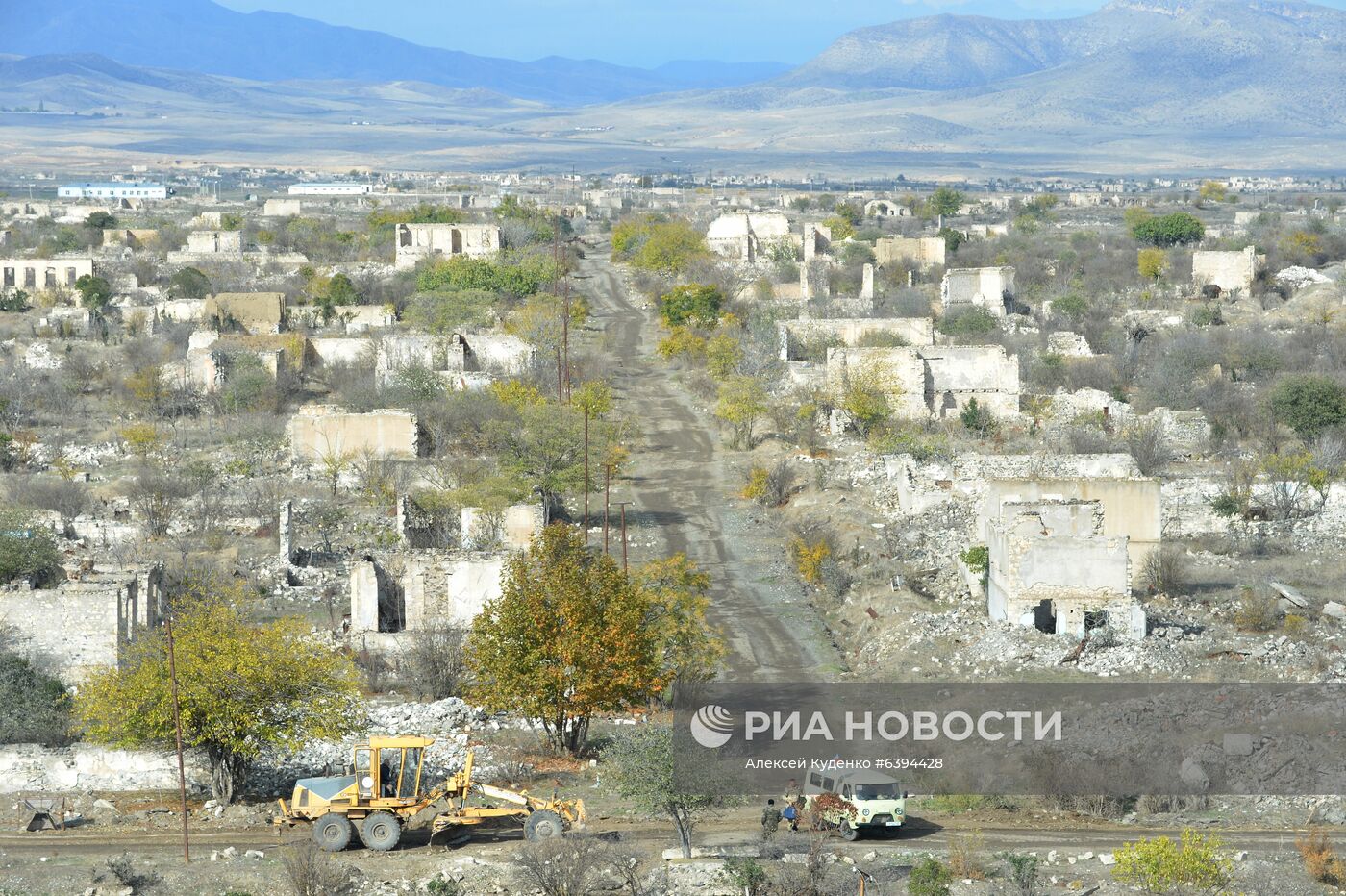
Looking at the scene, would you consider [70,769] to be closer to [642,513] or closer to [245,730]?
[245,730]

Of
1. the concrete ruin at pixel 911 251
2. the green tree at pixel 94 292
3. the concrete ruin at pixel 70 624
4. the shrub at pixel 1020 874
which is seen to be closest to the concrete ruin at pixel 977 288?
the concrete ruin at pixel 911 251

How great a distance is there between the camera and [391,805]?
55.0 feet

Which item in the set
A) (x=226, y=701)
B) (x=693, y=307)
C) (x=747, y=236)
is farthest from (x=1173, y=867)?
(x=747, y=236)

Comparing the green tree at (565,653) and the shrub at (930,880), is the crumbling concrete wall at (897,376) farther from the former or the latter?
the shrub at (930,880)

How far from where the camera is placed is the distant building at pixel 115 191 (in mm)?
120688

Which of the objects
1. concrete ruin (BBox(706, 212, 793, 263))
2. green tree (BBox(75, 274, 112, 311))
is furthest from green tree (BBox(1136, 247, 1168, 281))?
green tree (BBox(75, 274, 112, 311))

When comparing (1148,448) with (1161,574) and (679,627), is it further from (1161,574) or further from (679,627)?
(679,627)

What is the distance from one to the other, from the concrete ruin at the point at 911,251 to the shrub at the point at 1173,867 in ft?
160

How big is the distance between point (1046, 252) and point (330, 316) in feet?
86.1

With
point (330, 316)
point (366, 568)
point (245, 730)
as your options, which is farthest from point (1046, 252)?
point (245, 730)

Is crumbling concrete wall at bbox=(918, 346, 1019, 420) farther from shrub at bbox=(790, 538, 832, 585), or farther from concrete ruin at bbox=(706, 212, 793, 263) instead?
concrete ruin at bbox=(706, 212, 793, 263)

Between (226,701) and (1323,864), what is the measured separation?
30.1 ft

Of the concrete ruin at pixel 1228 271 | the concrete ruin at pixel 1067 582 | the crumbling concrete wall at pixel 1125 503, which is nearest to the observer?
the concrete ruin at pixel 1067 582

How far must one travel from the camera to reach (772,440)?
37875 mm
